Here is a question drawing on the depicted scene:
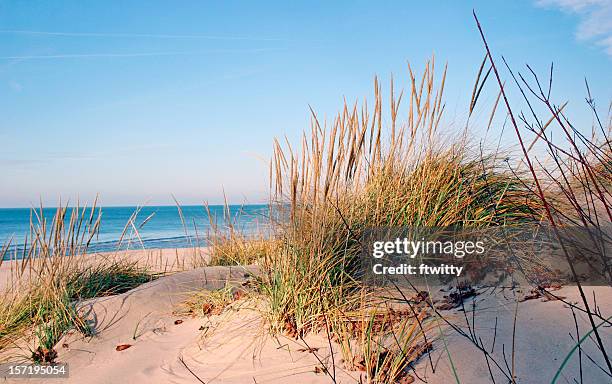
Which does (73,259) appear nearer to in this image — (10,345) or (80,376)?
(10,345)

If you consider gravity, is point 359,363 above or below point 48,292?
below

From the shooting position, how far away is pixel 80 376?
3062mm

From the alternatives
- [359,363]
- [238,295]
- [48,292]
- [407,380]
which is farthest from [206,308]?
[407,380]

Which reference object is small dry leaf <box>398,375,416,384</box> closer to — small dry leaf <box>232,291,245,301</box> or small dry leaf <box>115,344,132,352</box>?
small dry leaf <box>232,291,245,301</box>

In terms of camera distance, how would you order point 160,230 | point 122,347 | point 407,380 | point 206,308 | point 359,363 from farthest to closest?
point 160,230 → point 206,308 → point 122,347 → point 359,363 → point 407,380

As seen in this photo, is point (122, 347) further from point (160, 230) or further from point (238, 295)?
point (160, 230)

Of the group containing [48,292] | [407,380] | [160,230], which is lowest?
[160,230]

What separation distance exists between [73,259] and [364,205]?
2533 millimetres

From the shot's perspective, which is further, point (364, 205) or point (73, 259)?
point (73, 259)

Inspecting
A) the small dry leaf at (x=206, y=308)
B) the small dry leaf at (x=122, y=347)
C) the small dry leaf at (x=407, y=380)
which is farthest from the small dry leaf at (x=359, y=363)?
the small dry leaf at (x=122, y=347)

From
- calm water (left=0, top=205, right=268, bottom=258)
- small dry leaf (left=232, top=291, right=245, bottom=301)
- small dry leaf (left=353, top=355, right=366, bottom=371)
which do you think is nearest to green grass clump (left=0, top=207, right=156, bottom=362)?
calm water (left=0, top=205, right=268, bottom=258)

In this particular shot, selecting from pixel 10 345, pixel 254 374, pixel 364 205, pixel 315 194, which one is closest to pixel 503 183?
pixel 364 205

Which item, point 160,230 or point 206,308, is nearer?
point 206,308

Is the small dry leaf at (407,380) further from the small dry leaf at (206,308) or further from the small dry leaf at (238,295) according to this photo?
the small dry leaf at (206,308)
